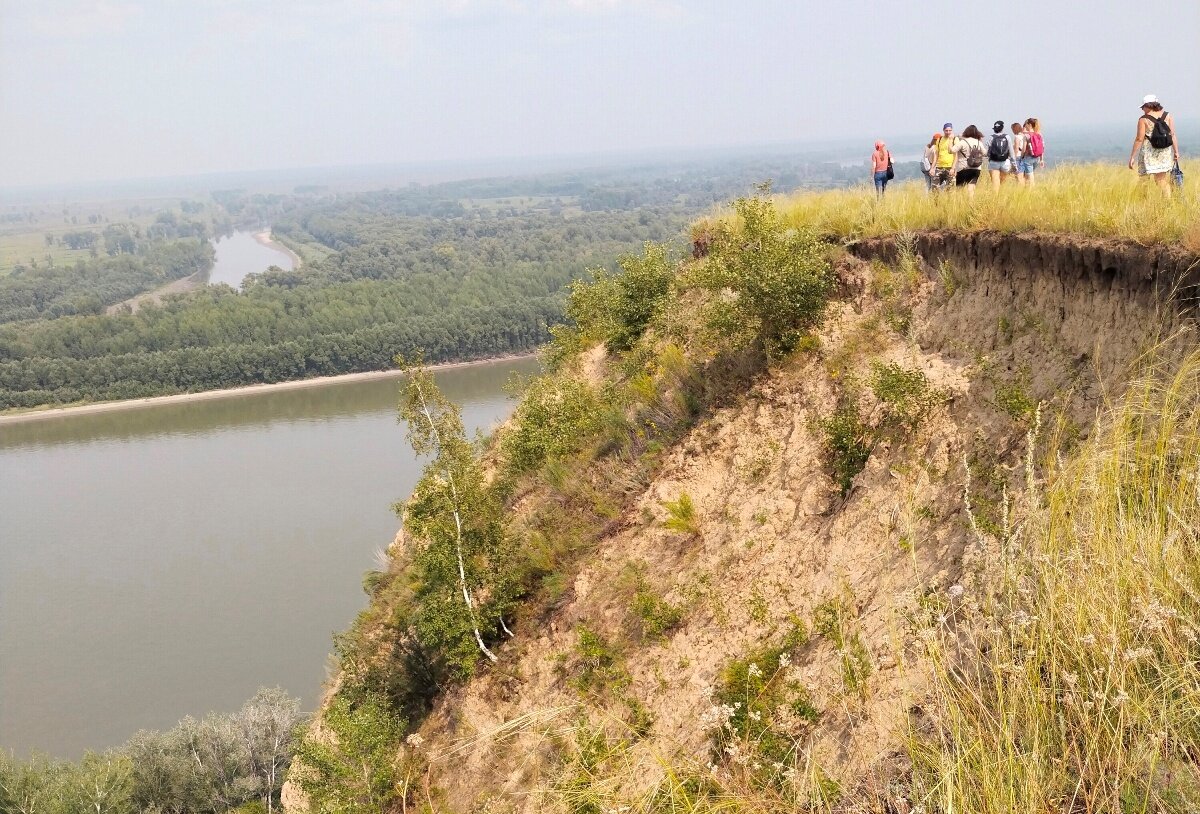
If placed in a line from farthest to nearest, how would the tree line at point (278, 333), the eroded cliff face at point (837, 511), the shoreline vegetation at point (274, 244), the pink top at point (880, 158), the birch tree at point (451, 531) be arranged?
the shoreline vegetation at point (274, 244) → the tree line at point (278, 333) → the pink top at point (880, 158) → the birch tree at point (451, 531) → the eroded cliff face at point (837, 511)

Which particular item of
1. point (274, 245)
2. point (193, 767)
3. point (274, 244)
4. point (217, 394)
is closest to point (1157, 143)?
point (193, 767)

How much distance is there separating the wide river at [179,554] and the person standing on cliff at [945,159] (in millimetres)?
11477

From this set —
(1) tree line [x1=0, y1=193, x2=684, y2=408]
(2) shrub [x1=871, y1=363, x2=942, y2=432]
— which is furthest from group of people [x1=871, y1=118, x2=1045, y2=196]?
(1) tree line [x1=0, y1=193, x2=684, y2=408]

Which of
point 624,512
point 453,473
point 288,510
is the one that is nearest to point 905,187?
point 624,512

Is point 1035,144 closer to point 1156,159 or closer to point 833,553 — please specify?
point 1156,159

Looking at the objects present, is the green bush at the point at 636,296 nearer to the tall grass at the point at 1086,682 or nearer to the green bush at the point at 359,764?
the green bush at the point at 359,764

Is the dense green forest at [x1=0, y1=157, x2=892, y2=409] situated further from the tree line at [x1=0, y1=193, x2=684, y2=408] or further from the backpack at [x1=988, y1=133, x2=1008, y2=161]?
the backpack at [x1=988, y1=133, x2=1008, y2=161]

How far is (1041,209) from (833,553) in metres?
2.98

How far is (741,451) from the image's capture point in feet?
25.6

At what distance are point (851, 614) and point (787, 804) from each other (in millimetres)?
2564

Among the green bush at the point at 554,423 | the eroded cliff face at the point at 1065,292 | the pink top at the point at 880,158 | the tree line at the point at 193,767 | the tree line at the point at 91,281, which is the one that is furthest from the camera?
the tree line at the point at 91,281

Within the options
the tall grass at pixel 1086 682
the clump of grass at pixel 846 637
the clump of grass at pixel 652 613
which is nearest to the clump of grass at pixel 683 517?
the clump of grass at pixel 652 613

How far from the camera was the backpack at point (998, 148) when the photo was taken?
8391 mm

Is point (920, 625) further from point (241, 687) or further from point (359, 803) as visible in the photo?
point (241, 687)
